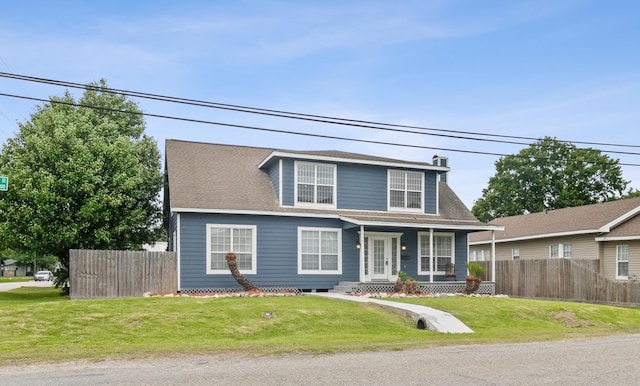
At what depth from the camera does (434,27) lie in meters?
18.7

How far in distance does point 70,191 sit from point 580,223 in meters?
24.9

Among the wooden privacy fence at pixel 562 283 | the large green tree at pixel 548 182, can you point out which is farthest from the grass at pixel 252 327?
the large green tree at pixel 548 182

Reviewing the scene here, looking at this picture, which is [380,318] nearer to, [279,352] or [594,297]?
[279,352]

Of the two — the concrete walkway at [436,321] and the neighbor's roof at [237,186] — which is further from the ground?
the neighbor's roof at [237,186]

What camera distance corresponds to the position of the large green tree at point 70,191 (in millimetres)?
25266

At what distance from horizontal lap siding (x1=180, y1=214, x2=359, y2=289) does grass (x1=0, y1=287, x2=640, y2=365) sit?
3908 millimetres

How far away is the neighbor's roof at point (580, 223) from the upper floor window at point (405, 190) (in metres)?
9.06

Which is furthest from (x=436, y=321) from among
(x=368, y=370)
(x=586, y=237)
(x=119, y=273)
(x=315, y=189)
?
(x=586, y=237)

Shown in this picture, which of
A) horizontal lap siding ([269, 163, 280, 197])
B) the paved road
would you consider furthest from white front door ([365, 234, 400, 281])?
the paved road

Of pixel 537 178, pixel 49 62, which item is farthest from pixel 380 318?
pixel 537 178

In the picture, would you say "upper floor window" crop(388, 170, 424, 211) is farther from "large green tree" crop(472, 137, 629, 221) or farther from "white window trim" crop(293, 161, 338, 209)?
"large green tree" crop(472, 137, 629, 221)

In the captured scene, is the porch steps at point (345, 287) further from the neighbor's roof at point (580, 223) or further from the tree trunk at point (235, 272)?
the neighbor's roof at point (580, 223)

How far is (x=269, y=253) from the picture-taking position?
2406 centimetres

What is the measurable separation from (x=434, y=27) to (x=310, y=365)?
498 inches
